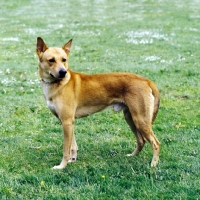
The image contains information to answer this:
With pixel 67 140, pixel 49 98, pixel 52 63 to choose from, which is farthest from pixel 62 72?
pixel 67 140

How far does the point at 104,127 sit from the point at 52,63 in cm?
213

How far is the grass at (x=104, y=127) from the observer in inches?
201

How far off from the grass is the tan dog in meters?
0.44

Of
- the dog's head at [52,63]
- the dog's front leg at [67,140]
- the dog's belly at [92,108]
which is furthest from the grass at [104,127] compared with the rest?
the dog's head at [52,63]

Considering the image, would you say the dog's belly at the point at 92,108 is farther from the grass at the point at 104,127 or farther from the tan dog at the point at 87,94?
the grass at the point at 104,127

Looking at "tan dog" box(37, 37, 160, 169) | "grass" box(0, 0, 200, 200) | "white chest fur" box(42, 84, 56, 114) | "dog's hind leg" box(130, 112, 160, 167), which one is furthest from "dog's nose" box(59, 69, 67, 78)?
"grass" box(0, 0, 200, 200)

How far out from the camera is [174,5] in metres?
29.1

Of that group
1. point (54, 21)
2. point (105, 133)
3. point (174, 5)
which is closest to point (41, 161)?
point (105, 133)

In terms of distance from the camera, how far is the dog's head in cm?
565

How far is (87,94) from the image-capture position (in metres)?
5.95

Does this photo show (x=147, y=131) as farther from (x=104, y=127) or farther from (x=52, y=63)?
(x=104, y=127)

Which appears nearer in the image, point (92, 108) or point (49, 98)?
point (49, 98)

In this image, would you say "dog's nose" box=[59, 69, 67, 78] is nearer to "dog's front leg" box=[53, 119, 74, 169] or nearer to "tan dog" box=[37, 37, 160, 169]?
"tan dog" box=[37, 37, 160, 169]

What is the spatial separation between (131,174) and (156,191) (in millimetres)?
591
